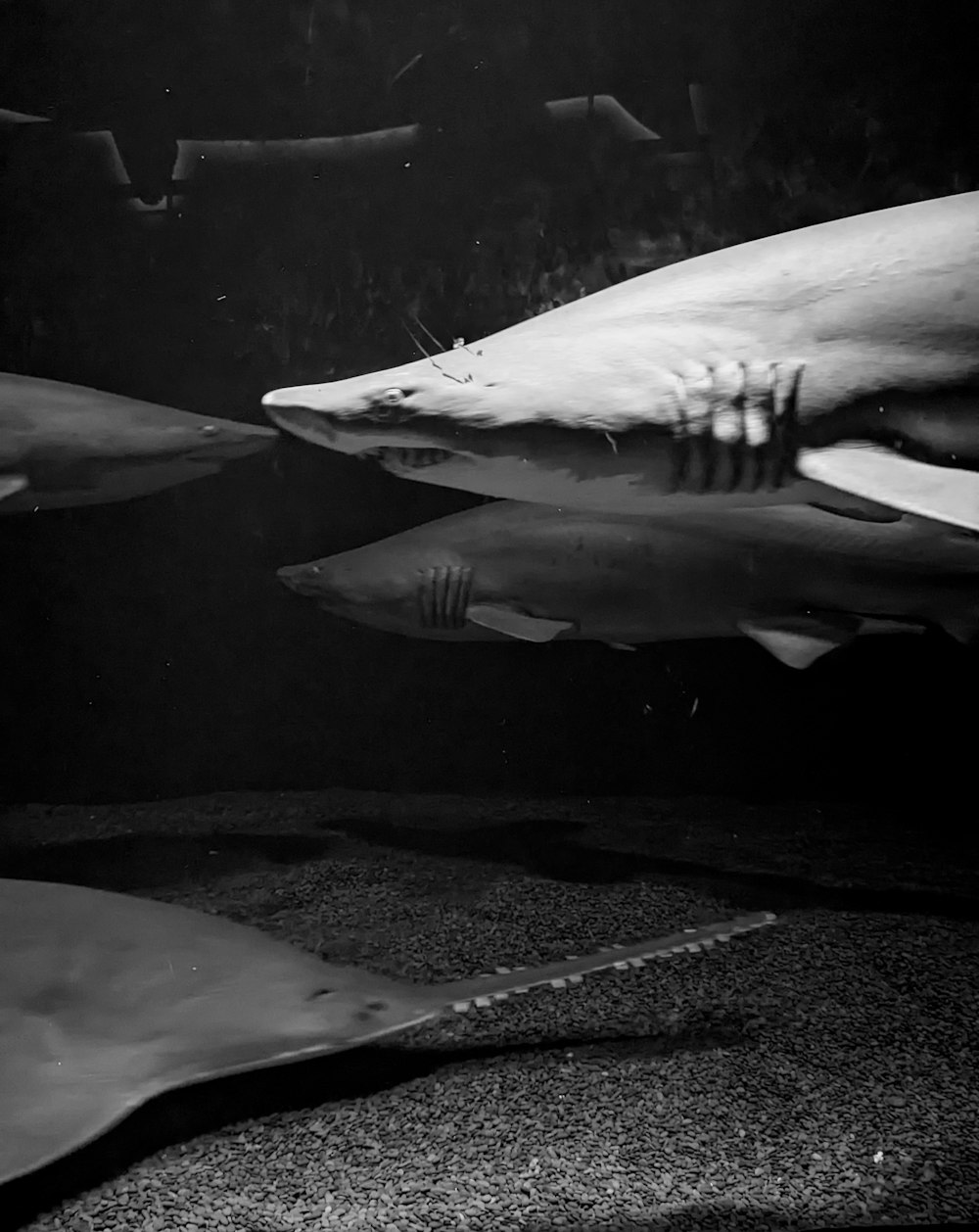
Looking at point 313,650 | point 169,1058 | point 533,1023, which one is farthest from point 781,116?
point 169,1058

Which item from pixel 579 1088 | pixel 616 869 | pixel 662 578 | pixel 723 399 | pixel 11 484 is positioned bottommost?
pixel 579 1088

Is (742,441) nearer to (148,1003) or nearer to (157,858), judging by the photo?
(148,1003)

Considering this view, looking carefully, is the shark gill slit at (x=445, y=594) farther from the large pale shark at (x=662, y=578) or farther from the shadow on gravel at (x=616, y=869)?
the shadow on gravel at (x=616, y=869)

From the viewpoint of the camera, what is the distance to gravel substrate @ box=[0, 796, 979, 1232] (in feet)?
4.28

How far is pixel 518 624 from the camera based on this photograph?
1966 mm

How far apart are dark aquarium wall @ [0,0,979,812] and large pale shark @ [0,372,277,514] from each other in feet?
0.13

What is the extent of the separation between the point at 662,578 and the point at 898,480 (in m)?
0.79

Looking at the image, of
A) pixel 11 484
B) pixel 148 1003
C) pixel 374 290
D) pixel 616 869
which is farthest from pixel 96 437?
pixel 616 869

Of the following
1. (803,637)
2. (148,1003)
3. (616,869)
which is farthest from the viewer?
(616,869)

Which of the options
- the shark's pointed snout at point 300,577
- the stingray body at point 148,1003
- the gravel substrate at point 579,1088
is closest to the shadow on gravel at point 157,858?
the gravel substrate at point 579,1088

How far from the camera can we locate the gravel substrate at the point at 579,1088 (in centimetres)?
130

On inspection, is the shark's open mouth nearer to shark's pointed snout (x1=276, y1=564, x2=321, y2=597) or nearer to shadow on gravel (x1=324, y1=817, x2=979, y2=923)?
shark's pointed snout (x1=276, y1=564, x2=321, y2=597)

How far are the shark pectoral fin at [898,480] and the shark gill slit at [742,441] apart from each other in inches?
1.3

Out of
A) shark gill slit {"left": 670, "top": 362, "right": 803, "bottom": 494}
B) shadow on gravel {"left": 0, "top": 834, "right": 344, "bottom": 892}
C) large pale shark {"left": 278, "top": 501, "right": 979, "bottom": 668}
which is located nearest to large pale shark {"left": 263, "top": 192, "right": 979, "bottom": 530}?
shark gill slit {"left": 670, "top": 362, "right": 803, "bottom": 494}
